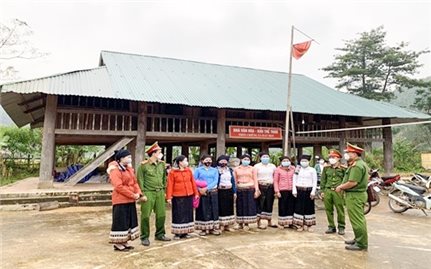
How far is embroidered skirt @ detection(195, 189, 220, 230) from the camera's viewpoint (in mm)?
5000

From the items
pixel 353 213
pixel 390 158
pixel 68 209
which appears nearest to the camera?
pixel 353 213

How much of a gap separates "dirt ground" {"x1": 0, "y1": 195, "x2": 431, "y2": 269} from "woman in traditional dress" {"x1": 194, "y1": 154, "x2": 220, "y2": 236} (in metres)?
0.19

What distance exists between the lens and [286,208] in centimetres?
556

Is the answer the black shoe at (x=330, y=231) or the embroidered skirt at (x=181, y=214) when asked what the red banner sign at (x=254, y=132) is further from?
the embroidered skirt at (x=181, y=214)

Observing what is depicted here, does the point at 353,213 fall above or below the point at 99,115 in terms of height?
below

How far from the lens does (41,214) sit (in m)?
6.78

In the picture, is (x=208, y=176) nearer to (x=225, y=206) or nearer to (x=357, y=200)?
(x=225, y=206)

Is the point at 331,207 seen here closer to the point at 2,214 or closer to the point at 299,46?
the point at 299,46

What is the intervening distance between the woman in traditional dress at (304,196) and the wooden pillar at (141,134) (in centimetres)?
523

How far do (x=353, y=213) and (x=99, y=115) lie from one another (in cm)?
725

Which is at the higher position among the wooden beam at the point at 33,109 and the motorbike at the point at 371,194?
the wooden beam at the point at 33,109

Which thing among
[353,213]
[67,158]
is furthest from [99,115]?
[67,158]

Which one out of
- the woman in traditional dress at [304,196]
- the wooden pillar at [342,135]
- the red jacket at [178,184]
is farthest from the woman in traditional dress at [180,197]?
the wooden pillar at [342,135]

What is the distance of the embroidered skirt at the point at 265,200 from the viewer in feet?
18.4
